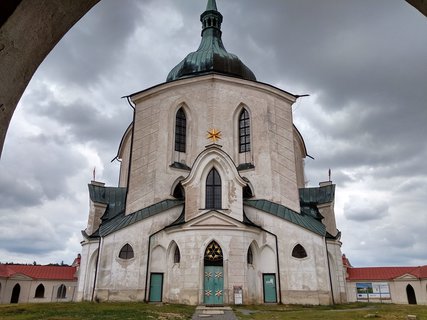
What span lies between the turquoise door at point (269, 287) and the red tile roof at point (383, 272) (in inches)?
952

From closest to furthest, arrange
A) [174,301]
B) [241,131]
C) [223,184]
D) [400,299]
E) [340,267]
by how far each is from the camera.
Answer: [174,301] < [223,184] < [340,267] < [241,131] < [400,299]

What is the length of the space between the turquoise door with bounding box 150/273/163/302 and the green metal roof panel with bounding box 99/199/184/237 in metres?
3.67

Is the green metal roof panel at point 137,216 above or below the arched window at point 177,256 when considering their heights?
above

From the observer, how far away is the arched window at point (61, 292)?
42281mm

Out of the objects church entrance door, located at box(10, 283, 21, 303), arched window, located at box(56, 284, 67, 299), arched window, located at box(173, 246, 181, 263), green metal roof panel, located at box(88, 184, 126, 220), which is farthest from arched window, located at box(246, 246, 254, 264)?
church entrance door, located at box(10, 283, 21, 303)

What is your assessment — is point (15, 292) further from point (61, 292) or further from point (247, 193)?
point (247, 193)

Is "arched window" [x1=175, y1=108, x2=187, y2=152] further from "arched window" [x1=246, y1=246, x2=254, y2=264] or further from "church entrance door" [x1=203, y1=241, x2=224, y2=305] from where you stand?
"arched window" [x1=246, y1=246, x2=254, y2=264]

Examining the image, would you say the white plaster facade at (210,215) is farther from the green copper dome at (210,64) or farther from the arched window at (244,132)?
the green copper dome at (210,64)

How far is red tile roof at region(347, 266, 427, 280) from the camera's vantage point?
1626 inches

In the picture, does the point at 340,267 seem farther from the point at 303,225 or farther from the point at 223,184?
the point at 223,184

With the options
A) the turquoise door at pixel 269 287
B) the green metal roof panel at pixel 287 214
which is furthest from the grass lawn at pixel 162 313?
the green metal roof panel at pixel 287 214

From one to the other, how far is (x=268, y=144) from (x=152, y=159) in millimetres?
8678

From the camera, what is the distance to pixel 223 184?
22625 millimetres

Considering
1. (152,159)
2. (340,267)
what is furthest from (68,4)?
(340,267)
